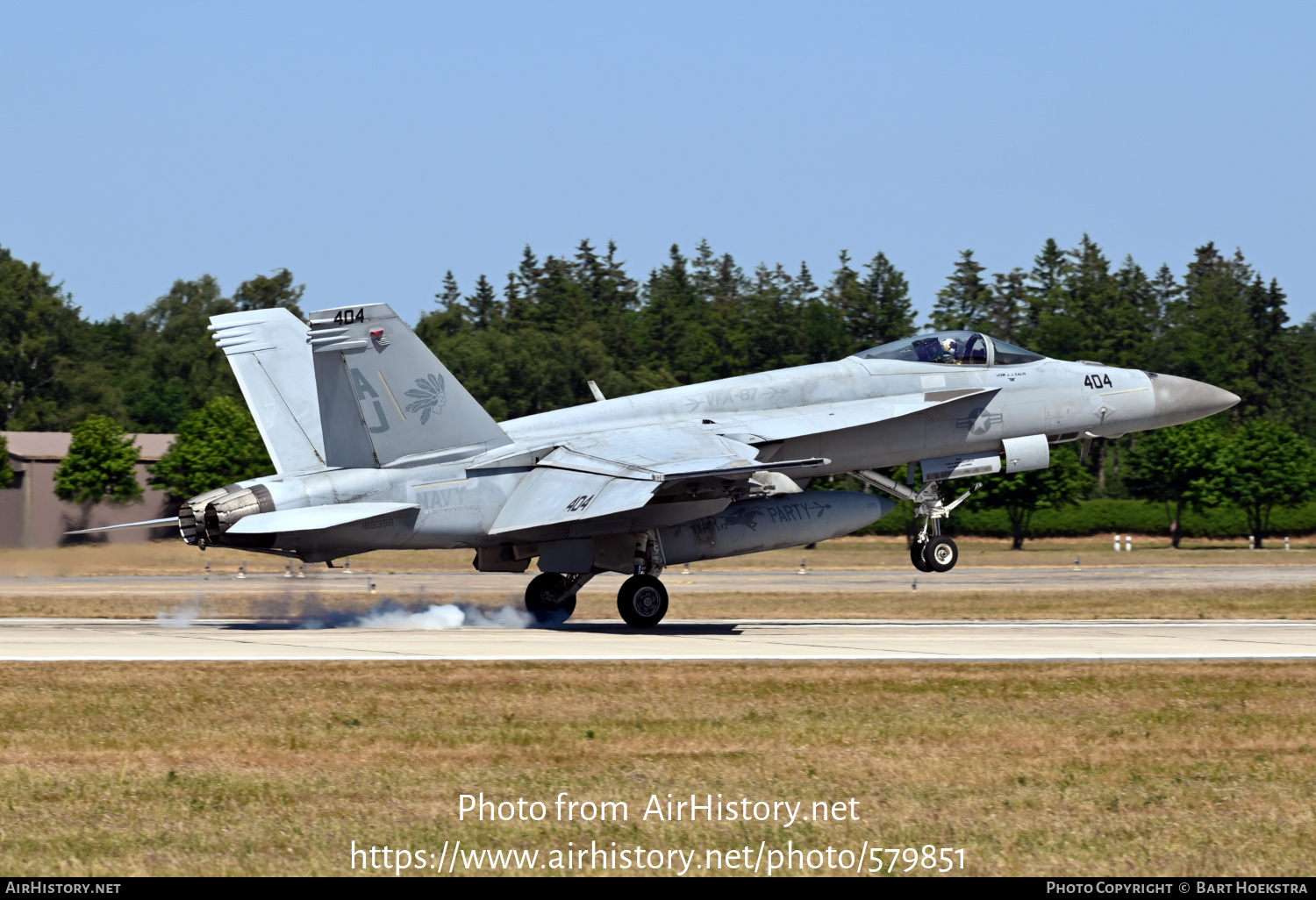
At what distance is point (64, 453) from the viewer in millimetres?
56281

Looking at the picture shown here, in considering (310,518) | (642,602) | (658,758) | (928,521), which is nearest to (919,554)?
(928,521)

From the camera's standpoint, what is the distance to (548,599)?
21.8 metres

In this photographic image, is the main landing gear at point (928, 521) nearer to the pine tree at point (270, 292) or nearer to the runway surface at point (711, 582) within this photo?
the runway surface at point (711, 582)

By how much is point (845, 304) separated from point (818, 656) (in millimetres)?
89160

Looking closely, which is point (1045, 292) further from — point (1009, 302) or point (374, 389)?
point (374, 389)

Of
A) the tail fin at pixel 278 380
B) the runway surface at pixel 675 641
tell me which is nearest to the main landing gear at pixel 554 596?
the runway surface at pixel 675 641

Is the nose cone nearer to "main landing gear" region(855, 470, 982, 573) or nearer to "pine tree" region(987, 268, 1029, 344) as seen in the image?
"main landing gear" region(855, 470, 982, 573)

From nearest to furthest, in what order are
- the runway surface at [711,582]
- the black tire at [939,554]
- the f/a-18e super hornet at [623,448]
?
the f/a-18e super hornet at [623,448]
the black tire at [939,554]
the runway surface at [711,582]

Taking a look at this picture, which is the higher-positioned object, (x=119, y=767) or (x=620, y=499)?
(x=620, y=499)

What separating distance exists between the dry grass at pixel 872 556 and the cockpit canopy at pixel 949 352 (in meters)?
12.7

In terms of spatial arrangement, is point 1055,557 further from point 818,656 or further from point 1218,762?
point 1218,762

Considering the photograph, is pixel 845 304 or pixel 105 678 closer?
pixel 105 678

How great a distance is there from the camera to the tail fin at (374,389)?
19141 mm
